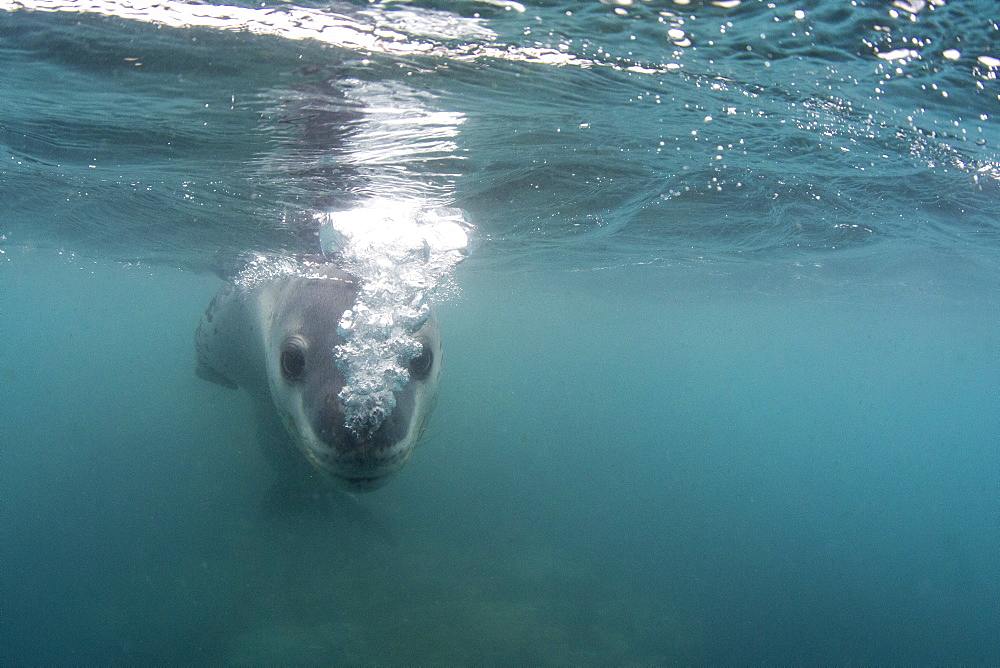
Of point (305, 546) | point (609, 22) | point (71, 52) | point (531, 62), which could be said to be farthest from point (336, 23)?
point (305, 546)

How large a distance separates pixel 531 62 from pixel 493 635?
9191 millimetres

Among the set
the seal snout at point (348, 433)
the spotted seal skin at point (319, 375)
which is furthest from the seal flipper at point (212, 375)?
the seal snout at point (348, 433)

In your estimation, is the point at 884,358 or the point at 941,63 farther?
the point at 884,358

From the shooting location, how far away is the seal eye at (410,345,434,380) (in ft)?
14.4

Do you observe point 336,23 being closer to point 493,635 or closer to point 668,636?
point 493,635

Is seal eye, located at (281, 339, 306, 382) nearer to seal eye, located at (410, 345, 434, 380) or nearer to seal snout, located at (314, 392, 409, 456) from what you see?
seal snout, located at (314, 392, 409, 456)

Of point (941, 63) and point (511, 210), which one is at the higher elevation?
point (941, 63)

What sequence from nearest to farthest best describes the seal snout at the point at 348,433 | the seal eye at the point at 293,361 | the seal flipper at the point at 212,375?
the seal snout at the point at 348,433
the seal eye at the point at 293,361
the seal flipper at the point at 212,375

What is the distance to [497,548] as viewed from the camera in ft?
47.6

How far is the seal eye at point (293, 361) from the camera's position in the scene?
13.6ft

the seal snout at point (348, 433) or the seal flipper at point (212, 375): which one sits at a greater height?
the seal snout at point (348, 433)

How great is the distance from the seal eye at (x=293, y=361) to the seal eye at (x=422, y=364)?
0.84m

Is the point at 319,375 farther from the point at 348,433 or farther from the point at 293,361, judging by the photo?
the point at 348,433

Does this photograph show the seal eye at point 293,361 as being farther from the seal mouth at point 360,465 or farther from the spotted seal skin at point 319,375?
the seal mouth at point 360,465
